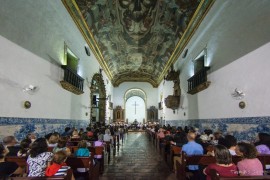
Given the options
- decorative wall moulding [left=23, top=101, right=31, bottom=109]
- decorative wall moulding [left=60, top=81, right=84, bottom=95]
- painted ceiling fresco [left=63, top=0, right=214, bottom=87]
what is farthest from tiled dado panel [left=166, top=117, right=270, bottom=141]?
decorative wall moulding [left=23, top=101, right=31, bottom=109]

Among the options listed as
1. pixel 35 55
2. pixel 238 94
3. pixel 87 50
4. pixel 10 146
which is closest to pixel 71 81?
pixel 35 55

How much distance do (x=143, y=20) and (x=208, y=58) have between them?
528 centimetres

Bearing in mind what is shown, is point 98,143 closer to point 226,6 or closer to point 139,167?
point 139,167

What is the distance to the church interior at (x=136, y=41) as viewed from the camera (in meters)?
5.14

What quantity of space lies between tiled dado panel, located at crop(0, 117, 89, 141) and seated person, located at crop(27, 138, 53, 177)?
2.37 meters

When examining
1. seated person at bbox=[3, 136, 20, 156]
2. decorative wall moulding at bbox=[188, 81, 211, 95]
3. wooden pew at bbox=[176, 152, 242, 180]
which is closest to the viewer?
wooden pew at bbox=[176, 152, 242, 180]

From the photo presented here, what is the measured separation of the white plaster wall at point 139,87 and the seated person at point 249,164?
78.0 feet

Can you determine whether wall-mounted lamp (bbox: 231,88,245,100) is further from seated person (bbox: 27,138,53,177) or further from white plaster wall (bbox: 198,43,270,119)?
seated person (bbox: 27,138,53,177)

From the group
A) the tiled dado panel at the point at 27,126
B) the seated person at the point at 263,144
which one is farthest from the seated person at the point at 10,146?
the seated person at the point at 263,144

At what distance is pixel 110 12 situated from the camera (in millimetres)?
10875

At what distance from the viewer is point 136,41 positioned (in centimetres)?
1538

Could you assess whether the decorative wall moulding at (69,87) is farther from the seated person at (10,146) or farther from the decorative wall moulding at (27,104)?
the seated person at (10,146)

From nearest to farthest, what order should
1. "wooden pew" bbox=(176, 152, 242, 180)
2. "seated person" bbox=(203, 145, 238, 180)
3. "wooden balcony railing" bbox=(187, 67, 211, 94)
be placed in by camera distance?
1. "seated person" bbox=(203, 145, 238, 180)
2. "wooden pew" bbox=(176, 152, 242, 180)
3. "wooden balcony railing" bbox=(187, 67, 211, 94)

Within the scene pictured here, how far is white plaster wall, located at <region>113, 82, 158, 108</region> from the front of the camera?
2647 centimetres
